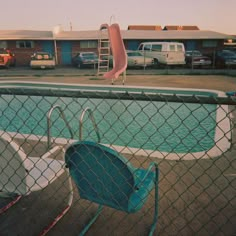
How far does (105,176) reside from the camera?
1.93 meters

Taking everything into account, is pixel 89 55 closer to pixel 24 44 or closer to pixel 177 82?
pixel 24 44

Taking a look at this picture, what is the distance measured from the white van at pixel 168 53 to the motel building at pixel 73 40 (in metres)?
4.82

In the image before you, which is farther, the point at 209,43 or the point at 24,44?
the point at 209,43

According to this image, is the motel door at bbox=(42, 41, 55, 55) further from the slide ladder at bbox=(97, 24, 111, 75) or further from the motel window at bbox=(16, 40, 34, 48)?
the slide ladder at bbox=(97, 24, 111, 75)

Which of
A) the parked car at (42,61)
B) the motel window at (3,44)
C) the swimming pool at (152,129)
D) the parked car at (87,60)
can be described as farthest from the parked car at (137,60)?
the motel window at (3,44)

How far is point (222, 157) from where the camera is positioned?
3.86 metres

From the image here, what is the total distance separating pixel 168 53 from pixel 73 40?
11216 mm

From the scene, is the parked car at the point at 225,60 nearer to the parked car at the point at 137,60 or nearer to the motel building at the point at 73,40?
the motel building at the point at 73,40

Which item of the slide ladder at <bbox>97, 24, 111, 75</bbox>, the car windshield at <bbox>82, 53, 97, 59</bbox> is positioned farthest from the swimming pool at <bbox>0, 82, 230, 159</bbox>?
the car windshield at <bbox>82, 53, 97, 59</bbox>

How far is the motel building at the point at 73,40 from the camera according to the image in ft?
81.4

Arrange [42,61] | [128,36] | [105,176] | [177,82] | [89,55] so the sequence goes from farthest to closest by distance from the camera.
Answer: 1. [128,36]
2. [89,55]
3. [42,61]
4. [177,82]
5. [105,176]

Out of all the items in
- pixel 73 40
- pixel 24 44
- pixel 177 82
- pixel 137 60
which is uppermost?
pixel 73 40

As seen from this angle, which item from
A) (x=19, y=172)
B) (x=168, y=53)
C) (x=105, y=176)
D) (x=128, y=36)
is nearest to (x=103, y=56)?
(x=128, y=36)

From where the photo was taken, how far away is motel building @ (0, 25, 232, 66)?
2480 centimetres
